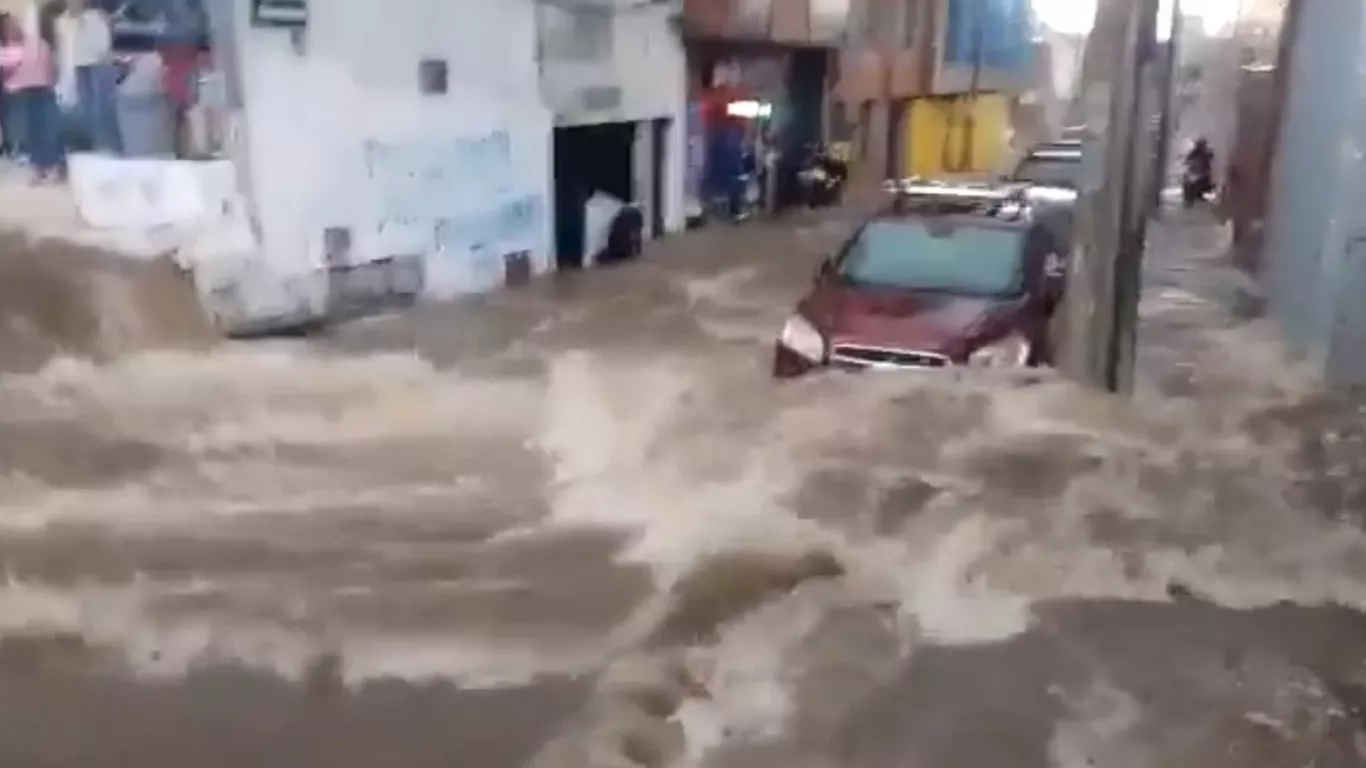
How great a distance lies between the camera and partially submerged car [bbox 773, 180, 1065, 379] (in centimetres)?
392

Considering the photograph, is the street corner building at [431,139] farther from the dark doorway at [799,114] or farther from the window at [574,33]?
the dark doorway at [799,114]

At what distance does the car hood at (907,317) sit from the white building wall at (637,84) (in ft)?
4.87

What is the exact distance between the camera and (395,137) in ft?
14.9

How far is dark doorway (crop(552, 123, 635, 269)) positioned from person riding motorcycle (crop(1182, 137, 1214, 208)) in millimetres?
3119

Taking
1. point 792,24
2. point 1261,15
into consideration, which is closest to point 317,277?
point 792,24

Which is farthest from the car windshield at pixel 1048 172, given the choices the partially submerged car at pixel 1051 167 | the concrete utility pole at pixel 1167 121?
the concrete utility pole at pixel 1167 121

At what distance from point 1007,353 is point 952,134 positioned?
1.74m

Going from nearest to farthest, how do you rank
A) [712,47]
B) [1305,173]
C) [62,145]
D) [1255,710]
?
[1255,710], [62,145], [1305,173], [712,47]

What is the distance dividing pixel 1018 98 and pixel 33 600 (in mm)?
3639

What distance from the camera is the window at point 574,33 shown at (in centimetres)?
521

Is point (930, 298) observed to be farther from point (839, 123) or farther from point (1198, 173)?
point (1198, 173)

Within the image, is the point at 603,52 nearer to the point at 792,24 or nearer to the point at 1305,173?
the point at 792,24

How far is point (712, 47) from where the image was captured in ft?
18.7

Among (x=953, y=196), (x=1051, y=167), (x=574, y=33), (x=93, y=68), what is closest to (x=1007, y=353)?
(x=1051, y=167)
